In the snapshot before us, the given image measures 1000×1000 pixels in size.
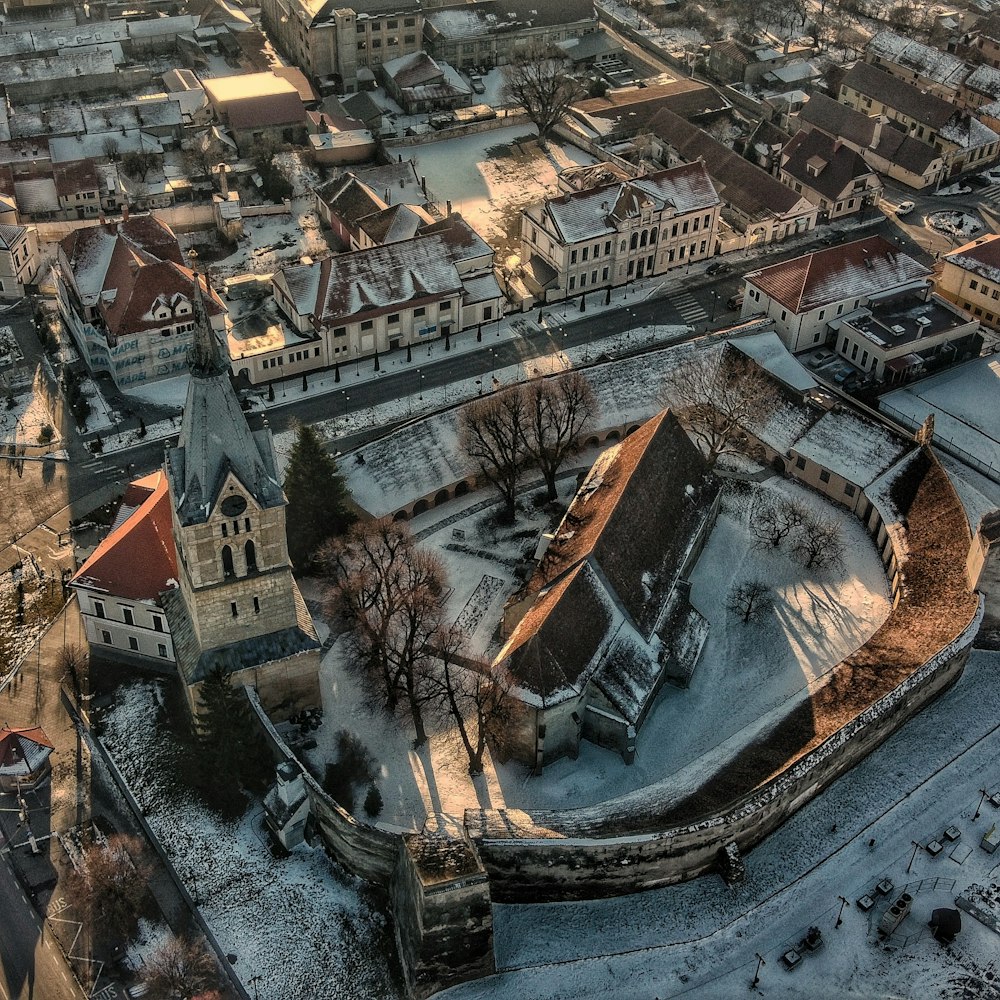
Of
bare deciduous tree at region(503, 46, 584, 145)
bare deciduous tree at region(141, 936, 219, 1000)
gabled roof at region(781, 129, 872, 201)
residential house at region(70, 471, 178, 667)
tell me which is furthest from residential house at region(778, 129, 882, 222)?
bare deciduous tree at region(141, 936, 219, 1000)

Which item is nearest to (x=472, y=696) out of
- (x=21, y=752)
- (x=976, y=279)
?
(x=21, y=752)

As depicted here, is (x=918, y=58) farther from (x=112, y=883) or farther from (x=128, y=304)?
(x=112, y=883)

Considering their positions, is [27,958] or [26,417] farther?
[26,417]

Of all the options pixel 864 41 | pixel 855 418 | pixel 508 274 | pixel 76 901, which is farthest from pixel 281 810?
pixel 864 41

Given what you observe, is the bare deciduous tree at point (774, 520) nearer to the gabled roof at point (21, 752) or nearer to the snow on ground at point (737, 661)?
the snow on ground at point (737, 661)

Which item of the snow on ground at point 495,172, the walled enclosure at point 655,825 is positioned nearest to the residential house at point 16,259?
the snow on ground at point 495,172
